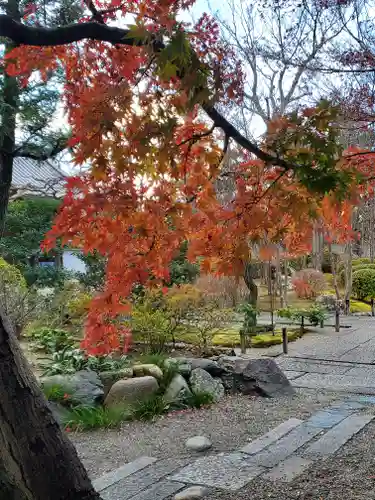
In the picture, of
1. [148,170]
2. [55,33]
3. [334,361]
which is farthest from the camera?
[334,361]

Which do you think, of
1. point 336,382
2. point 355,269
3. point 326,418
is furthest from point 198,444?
point 355,269

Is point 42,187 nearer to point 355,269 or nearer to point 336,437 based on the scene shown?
point 355,269

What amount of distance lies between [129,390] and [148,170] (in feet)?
9.79

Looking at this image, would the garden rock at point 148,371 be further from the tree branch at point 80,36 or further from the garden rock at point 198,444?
the tree branch at point 80,36

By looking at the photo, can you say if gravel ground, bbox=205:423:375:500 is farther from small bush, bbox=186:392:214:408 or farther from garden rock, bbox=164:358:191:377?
garden rock, bbox=164:358:191:377

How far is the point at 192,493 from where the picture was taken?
2771mm

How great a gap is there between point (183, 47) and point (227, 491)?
2.28 m

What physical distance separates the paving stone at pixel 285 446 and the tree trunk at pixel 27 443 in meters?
1.70

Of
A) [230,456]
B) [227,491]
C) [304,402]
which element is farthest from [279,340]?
[227,491]

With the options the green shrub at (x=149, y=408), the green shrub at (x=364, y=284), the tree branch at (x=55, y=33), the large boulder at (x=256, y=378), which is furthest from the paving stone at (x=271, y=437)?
the green shrub at (x=364, y=284)

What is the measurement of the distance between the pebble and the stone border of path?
1cm

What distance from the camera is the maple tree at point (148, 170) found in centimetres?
182

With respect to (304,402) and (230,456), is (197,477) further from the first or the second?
(304,402)

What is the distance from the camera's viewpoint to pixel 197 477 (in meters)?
3.08
